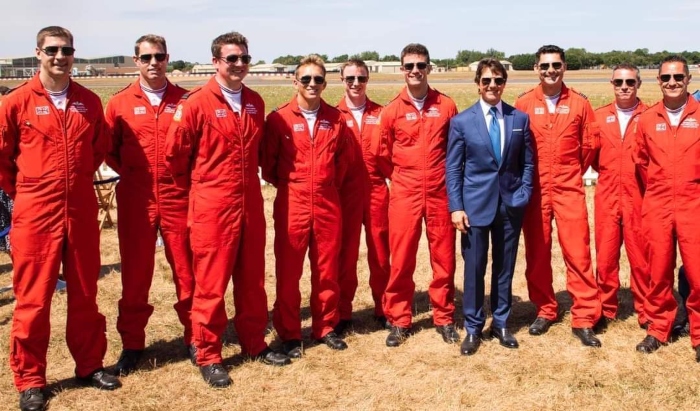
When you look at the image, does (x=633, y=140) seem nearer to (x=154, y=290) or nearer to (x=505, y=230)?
(x=505, y=230)

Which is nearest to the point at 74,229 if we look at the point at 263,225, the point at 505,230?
the point at 263,225

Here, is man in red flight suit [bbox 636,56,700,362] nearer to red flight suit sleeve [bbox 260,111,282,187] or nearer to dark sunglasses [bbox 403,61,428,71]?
dark sunglasses [bbox 403,61,428,71]

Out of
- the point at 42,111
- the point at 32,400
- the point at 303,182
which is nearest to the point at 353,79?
the point at 303,182

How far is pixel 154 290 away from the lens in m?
7.15

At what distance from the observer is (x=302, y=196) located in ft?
16.5

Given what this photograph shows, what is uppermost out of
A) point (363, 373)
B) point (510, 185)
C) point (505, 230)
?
point (510, 185)

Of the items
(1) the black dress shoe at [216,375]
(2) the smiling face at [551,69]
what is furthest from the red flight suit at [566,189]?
(1) the black dress shoe at [216,375]

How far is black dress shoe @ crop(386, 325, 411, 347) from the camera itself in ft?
17.9

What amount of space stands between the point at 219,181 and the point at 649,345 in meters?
3.61

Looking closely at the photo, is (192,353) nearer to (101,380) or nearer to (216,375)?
(216,375)

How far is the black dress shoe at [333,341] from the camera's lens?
17.6 feet

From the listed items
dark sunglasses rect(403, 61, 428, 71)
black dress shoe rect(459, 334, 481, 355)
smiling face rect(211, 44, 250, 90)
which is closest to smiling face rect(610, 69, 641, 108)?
dark sunglasses rect(403, 61, 428, 71)

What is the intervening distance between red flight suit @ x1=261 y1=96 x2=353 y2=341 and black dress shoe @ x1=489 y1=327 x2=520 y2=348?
1441mm

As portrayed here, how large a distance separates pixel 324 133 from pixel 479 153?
1224 mm
